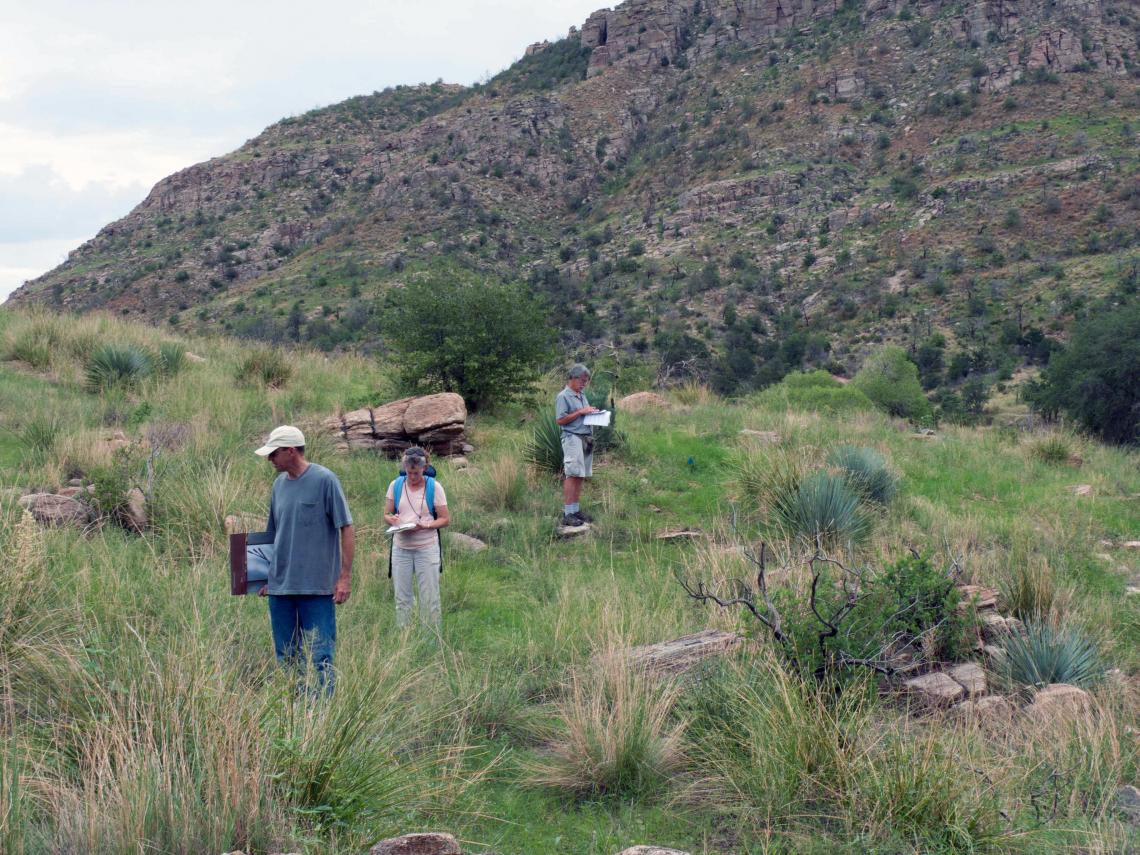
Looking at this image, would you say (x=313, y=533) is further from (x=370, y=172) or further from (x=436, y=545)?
(x=370, y=172)

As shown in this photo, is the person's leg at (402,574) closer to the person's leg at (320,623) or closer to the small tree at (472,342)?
the person's leg at (320,623)

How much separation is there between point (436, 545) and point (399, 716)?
205cm

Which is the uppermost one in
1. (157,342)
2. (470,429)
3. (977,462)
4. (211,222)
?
(211,222)

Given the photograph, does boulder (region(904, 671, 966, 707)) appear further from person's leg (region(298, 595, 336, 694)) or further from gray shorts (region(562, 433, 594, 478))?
gray shorts (region(562, 433, 594, 478))

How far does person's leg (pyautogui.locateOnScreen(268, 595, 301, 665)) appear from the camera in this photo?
509cm

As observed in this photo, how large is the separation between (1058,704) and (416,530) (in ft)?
14.1

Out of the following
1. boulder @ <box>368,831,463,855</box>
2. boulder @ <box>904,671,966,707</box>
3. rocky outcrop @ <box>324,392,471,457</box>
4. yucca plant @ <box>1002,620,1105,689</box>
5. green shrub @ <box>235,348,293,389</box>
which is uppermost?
green shrub @ <box>235,348,293,389</box>

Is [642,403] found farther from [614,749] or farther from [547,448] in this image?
[614,749]

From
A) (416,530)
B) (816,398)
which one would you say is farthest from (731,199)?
(416,530)

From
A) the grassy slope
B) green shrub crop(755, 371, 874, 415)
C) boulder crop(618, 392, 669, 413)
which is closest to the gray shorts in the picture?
the grassy slope

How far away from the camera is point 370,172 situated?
60.9 metres

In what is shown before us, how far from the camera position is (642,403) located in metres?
15.6

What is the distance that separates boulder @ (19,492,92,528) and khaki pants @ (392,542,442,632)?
10.3 feet

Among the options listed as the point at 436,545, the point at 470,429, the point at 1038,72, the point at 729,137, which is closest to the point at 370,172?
the point at 729,137
